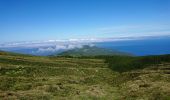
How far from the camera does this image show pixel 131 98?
32.1m

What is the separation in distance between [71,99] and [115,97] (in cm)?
705

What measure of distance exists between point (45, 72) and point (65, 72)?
19.5ft

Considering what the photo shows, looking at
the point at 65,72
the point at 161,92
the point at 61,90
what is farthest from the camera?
the point at 65,72

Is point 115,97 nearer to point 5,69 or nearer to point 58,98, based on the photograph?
point 58,98

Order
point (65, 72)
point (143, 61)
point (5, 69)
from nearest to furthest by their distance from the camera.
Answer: point (5, 69) < point (65, 72) < point (143, 61)

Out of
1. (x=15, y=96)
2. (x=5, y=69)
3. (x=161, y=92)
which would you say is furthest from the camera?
(x=5, y=69)

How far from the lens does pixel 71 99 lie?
30891 millimetres

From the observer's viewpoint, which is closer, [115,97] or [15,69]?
[115,97]

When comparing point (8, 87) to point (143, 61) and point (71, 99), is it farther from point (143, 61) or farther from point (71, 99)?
point (143, 61)

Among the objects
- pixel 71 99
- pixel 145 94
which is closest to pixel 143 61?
pixel 145 94

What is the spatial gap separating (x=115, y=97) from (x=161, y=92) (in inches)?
255

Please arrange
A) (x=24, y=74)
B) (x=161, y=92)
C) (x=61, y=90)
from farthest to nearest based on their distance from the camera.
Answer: (x=24, y=74)
(x=61, y=90)
(x=161, y=92)

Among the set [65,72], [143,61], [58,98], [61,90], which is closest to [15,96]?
[58,98]

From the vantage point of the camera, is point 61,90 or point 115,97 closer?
point 115,97
